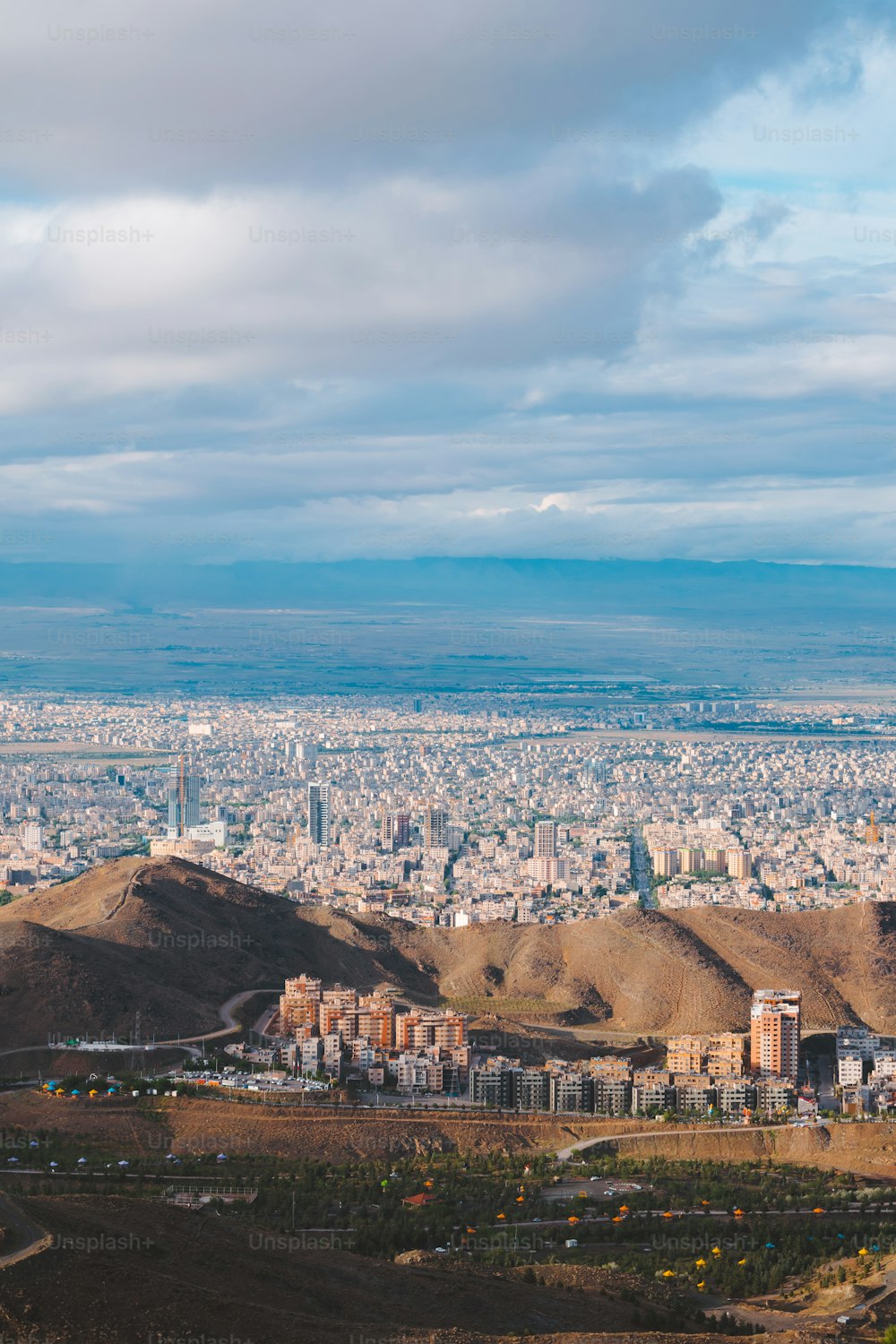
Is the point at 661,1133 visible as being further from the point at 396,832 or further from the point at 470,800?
the point at 470,800

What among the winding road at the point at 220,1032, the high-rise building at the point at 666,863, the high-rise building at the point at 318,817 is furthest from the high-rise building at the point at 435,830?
the winding road at the point at 220,1032

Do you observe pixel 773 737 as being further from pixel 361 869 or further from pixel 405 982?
pixel 405 982

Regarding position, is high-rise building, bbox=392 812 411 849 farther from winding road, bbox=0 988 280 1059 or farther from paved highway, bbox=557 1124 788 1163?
paved highway, bbox=557 1124 788 1163

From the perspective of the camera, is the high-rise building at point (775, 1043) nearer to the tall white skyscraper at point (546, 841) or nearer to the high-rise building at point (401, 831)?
the tall white skyscraper at point (546, 841)

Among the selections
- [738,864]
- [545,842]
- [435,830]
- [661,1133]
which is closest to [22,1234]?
[661,1133]

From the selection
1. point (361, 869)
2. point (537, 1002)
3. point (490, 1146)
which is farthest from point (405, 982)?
point (361, 869)
